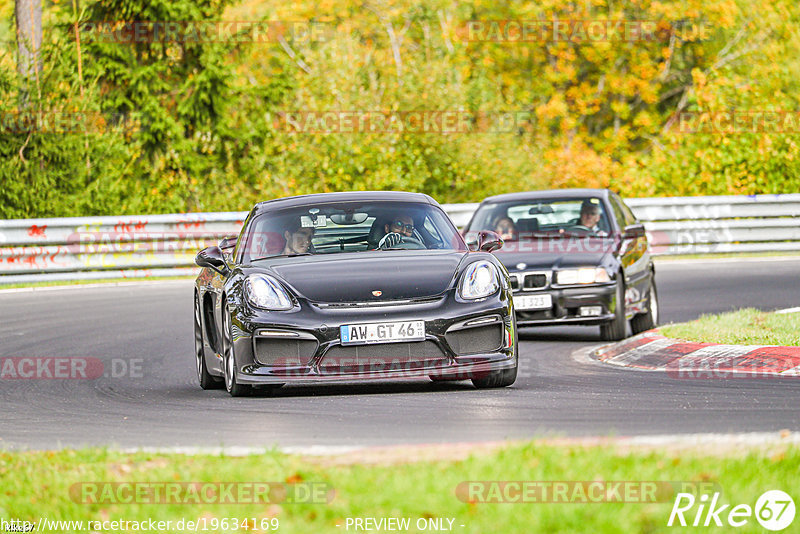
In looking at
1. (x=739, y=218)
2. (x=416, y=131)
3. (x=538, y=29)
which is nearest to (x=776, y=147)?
(x=739, y=218)

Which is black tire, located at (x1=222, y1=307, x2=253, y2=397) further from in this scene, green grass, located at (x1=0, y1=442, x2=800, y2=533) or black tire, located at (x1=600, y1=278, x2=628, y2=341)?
black tire, located at (x1=600, y1=278, x2=628, y2=341)

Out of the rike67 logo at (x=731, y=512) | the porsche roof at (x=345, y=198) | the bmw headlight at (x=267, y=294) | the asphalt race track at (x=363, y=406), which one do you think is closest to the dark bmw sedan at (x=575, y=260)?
the asphalt race track at (x=363, y=406)

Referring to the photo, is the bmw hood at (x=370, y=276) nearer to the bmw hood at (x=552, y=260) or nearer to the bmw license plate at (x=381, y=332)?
the bmw license plate at (x=381, y=332)

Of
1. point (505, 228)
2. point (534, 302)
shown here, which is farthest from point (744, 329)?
point (505, 228)

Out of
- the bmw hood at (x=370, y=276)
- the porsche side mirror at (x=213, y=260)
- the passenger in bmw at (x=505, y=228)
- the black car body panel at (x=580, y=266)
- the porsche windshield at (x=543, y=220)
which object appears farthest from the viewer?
the passenger in bmw at (x=505, y=228)

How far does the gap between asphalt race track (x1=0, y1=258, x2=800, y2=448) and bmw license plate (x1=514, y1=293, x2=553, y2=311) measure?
14.5 inches

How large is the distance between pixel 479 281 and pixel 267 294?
1373 millimetres

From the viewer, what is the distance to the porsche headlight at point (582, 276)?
13.8 m

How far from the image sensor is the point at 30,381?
11281 mm

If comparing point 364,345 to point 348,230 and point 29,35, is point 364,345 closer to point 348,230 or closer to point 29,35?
point 348,230

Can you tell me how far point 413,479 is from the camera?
5.66 metres

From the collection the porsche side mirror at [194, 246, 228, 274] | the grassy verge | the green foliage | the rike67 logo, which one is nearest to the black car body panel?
the porsche side mirror at [194, 246, 228, 274]

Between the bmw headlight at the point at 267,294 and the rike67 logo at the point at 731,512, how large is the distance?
13.9 ft

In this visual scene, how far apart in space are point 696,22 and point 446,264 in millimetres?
A: 42932
